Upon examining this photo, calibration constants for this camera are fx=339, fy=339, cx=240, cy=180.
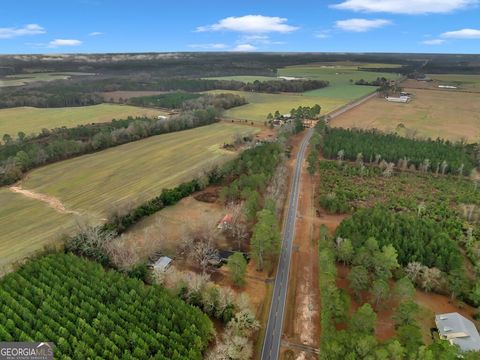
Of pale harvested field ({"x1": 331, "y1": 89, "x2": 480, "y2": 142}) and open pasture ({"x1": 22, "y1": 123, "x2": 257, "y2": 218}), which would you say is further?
pale harvested field ({"x1": 331, "y1": 89, "x2": 480, "y2": 142})

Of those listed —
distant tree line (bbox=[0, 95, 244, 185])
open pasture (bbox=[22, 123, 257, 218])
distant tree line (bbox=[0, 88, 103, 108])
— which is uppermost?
distant tree line (bbox=[0, 88, 103, 108])

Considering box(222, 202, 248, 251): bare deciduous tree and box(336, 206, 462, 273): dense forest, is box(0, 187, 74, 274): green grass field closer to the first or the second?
box(222, 202, 248, 251): bare deciduous tree

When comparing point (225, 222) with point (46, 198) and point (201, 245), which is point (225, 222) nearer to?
point (201, 245)

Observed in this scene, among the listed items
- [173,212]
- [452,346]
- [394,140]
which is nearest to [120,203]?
[173,212]

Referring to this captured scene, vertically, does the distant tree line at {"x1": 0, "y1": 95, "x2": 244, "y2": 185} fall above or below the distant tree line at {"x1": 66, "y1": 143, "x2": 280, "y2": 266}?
above

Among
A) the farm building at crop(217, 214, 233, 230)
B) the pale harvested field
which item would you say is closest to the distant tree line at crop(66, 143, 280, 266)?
the farm building at crop(217, 214, 233, 230)

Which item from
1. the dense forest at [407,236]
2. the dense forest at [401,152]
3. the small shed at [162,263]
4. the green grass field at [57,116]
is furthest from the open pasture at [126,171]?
the dense forest at [407,236]

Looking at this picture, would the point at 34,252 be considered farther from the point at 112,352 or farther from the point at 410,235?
the point at 410,235
